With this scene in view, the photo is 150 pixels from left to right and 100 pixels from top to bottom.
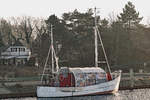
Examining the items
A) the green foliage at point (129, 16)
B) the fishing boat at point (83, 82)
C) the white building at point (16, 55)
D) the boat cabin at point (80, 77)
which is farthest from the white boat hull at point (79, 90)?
the white building at point (16, 55)

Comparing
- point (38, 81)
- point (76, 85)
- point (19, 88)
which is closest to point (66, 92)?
point (76, 85)

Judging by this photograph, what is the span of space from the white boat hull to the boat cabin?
2.64 feet

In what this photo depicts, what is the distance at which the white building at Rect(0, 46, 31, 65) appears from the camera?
95188 mm

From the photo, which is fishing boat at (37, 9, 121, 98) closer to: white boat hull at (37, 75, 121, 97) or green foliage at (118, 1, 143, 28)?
white boat hull at (37, 75, 121, 97)

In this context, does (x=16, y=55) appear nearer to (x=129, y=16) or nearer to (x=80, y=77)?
(x=129, y=16)

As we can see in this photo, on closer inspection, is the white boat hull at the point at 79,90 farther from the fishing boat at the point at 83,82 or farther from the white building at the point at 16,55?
the white building at the point at 16,55

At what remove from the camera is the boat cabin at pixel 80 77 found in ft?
173

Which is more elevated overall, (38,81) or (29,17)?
(29,17)

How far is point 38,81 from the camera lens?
6538 centimetres

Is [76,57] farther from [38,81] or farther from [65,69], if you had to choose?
[65,69]

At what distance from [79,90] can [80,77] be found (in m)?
1.84

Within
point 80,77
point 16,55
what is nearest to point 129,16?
point 16,55

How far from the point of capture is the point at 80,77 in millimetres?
52688

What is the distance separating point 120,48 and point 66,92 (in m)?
38.3
